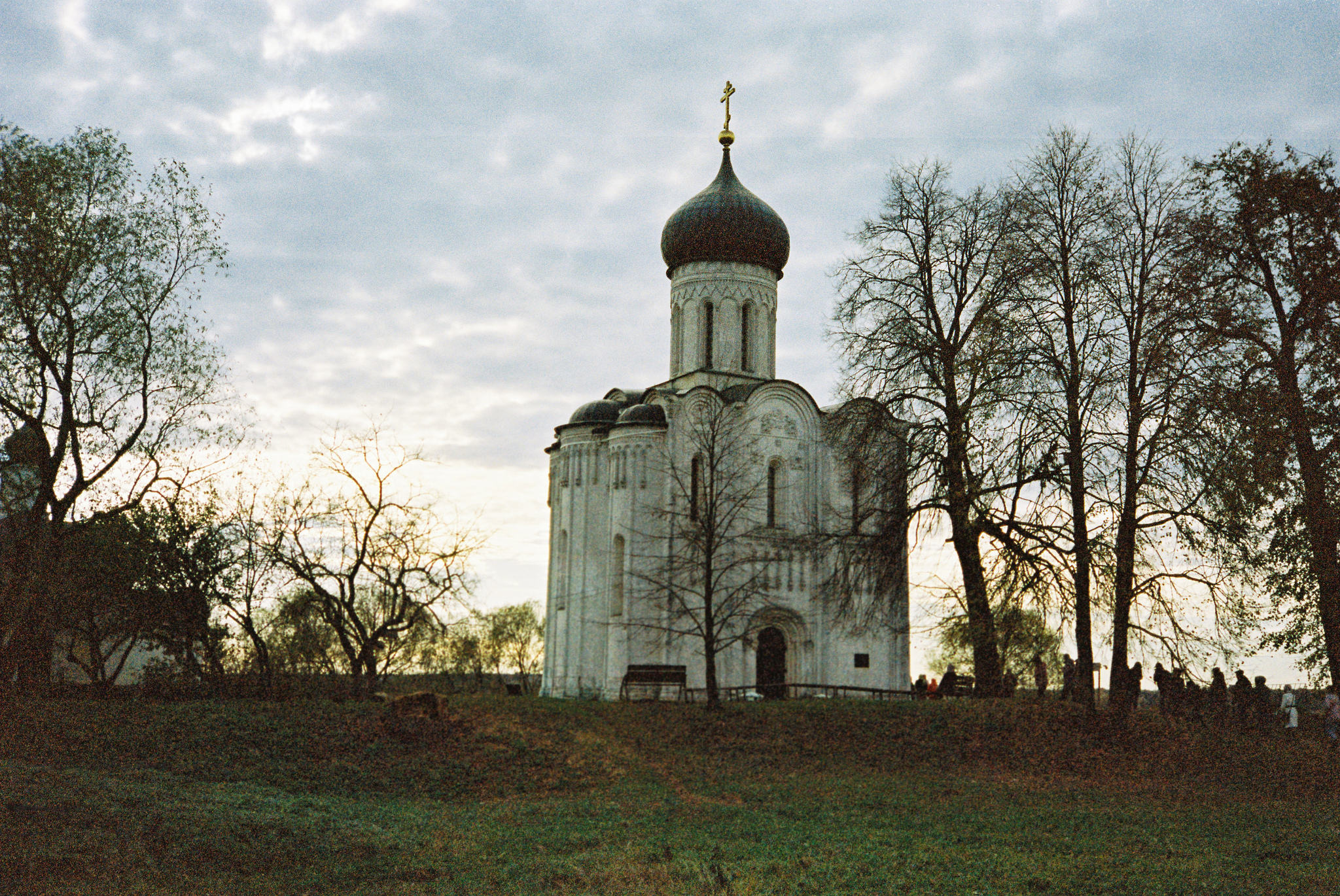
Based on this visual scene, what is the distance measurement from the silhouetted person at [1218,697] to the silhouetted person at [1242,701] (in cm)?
15

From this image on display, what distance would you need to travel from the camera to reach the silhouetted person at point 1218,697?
19266mm

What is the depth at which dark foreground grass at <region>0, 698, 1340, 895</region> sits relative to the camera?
10477 millimetres

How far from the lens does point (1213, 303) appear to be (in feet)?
58.6

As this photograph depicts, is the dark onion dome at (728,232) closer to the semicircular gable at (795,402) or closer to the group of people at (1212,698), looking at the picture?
the semicircular gable at (795,402)

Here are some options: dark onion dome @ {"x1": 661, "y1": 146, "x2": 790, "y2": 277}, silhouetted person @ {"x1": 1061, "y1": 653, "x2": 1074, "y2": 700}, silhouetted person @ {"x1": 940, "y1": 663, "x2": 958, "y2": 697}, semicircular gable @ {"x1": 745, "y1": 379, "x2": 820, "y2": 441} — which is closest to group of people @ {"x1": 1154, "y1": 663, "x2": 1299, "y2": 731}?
silhouetted person @ {"x1": 1061, "y1": 653, "x2": 1074, "y2": 700}

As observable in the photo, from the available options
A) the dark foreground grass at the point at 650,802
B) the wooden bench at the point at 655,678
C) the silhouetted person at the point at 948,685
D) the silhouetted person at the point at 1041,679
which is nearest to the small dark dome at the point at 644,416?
the wooden bench at the point at 655,678

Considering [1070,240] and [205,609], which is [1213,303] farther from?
[205,609]

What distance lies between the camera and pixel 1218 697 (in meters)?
19.5

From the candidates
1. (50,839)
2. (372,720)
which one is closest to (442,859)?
(50,839)

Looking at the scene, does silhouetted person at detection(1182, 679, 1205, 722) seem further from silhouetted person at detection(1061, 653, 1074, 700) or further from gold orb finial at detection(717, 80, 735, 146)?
gold orb finial at detection(717, 80, 735, 146)

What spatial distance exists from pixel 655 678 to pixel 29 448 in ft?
45.8

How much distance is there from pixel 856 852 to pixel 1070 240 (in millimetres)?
12076

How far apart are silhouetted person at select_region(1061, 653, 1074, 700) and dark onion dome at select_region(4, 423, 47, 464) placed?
17681 millimetres

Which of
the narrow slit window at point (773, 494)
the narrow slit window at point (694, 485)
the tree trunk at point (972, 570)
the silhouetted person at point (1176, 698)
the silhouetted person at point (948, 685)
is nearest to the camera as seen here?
the silhouetted person at point (1176, 698)
